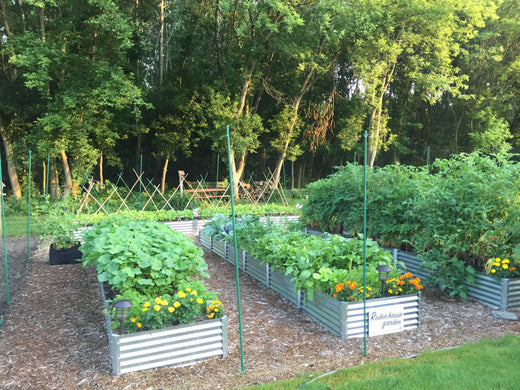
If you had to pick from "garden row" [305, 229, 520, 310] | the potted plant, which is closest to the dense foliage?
"garden row" [305, 229, 520, 310]

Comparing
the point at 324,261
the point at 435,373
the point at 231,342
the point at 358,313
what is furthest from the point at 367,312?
the point at 231,342

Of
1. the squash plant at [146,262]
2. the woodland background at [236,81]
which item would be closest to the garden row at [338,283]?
the squash plant at [146,262]

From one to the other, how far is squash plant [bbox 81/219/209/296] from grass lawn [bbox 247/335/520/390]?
55.7 inches

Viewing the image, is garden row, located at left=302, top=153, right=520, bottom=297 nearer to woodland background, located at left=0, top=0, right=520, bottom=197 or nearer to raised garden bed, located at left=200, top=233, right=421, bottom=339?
raised garden bed, located at left=200, top=233, right=421, bottom=339

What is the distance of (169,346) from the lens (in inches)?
122

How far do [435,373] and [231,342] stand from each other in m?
1.67

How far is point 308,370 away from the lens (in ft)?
9.99

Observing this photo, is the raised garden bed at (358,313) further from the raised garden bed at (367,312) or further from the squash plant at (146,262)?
the squash plant at (146,262)

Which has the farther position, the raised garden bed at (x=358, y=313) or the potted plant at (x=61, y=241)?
the potted plant at (x=61, y=241)

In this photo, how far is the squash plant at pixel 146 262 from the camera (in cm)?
362

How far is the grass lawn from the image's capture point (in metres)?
2.73

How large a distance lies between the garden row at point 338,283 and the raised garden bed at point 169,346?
3.67 feet

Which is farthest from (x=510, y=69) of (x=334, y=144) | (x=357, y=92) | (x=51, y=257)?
(x=51, y=257)

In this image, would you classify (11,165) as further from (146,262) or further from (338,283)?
(338,283)
